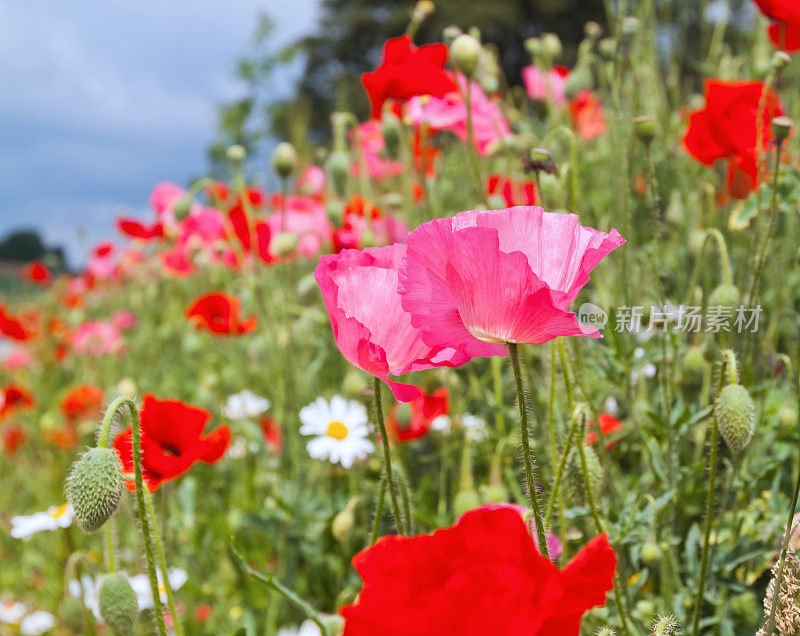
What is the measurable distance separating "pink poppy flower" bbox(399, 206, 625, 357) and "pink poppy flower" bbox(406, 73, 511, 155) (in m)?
1.19

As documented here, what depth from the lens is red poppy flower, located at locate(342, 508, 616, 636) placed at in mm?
493

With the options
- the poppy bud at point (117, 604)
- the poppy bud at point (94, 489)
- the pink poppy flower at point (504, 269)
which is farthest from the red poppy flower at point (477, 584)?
the poppy bud at point (117, 604)

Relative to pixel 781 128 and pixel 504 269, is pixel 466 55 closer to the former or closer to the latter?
pixel 781 128

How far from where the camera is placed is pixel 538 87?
286 cm

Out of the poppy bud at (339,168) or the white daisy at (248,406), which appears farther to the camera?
the white daisy at (248,406)

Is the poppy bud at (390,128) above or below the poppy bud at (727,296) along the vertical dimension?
above

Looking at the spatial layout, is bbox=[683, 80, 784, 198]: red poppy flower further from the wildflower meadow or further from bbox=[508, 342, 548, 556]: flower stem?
bbox=[508, 342, 548, 556]: flower stem

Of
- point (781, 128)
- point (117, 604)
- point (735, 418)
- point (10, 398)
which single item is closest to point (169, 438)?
point (117, 604)

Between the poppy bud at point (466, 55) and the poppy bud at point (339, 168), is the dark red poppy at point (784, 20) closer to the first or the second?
the poppy bud at point (466, 55)

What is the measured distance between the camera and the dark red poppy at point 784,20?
1319mm

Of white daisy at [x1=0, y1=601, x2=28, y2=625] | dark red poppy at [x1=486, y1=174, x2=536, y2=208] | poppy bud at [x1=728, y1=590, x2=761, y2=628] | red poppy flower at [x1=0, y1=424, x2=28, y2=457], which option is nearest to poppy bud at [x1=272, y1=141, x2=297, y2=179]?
dark red poppy at [x1=486, y1=174, x2=536, y2=208]

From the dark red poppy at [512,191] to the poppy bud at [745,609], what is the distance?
2.27ft

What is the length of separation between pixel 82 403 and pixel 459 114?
1721 millimetres

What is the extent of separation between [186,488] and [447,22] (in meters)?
19.1
